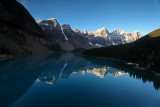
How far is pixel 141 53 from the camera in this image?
6975 cm

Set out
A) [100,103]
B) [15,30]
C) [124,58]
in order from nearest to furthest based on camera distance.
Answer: [100,103] < [124,58] < [15,30]

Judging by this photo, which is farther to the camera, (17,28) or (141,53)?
(17,28)

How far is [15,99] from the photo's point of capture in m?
17.0

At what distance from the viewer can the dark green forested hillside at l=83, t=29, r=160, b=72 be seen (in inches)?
2100

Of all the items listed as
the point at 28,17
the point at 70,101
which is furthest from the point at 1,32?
the point at 70,101

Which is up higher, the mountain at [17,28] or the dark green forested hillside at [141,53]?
the mountain at [17,28]

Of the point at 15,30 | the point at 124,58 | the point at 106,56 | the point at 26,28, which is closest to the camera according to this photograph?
the point at 124,58

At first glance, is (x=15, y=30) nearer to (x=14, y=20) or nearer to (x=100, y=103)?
(x=14, y=20)

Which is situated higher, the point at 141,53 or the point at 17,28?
the point at 17,28

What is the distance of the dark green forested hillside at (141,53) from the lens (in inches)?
2100

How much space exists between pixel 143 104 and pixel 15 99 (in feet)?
70.4

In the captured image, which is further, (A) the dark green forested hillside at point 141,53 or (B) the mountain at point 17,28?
(B) the mountain at point 17,28

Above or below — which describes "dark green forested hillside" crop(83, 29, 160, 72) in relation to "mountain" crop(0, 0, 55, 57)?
below

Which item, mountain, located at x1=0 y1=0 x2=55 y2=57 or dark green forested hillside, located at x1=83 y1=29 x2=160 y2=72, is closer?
dark green forested hillside, located at x1=83 y1=29 x2=160 y2=72
